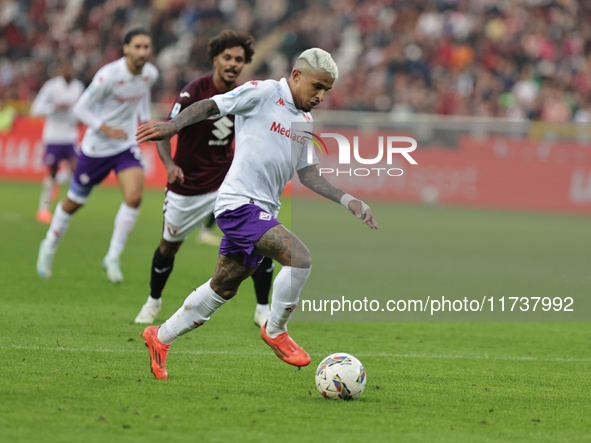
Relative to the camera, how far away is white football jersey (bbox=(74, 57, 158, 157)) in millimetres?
9875

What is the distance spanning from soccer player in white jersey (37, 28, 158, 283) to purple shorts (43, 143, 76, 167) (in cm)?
610

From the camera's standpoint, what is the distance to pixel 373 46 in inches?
1021

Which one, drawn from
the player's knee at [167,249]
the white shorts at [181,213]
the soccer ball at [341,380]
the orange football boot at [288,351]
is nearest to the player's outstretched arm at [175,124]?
the orange football boot at [288,351]

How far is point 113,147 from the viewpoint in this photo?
32.6 ft

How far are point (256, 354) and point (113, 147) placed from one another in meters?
3.89

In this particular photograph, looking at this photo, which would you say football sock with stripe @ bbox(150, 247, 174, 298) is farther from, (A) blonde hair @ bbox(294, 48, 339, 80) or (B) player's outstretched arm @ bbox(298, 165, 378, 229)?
(A) blonde hair @ bbox(294, 48, 339, 80)

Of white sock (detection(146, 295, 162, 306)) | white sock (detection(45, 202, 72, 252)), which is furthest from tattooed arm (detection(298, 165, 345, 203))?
white sock (detection(45, 202, 72, 252))

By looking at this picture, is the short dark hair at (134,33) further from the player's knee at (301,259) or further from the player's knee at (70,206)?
the player's knee at (301,259)

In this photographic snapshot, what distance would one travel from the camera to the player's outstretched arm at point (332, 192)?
5797 mm

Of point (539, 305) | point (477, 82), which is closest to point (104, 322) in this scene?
point (539, 305)

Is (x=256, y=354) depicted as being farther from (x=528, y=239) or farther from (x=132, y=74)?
(x=528, y=239)

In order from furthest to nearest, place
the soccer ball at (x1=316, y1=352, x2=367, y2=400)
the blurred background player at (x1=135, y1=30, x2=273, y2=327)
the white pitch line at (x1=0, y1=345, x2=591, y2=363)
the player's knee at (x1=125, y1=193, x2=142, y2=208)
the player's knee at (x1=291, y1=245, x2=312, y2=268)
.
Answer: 1. the player's knee at (x1=125, y1=193, x2=142, y2=208)
2. the blurred background player at (x1=135, y1=30, x2=273, y2=327)
3. the white pitch line at (x1=0, y1=345, x2=591, y2=363)
4. the player's knee at (x1=291, y1=245, x2=312, y2=268)
5. the soccer ball at (x1=316, y1=352, x2=367, y2=400)

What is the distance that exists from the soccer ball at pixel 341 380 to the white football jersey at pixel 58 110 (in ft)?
37.2

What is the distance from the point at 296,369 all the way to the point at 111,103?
481 centimetres
